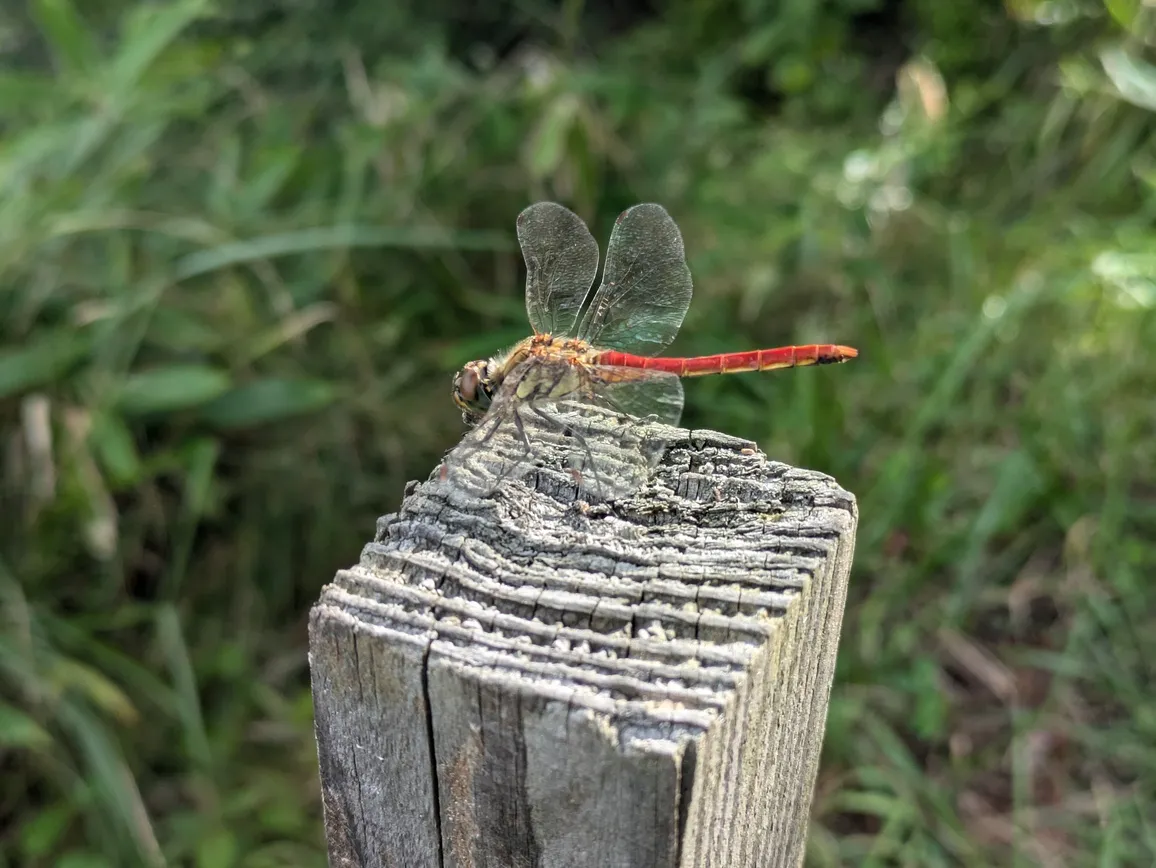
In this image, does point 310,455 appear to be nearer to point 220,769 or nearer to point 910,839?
point 220,769

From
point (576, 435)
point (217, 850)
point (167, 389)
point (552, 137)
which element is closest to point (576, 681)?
point (576, 435)

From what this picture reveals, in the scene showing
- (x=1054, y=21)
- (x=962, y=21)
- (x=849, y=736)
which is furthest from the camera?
(x=962, y=21)

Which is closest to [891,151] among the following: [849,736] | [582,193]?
[582,193]

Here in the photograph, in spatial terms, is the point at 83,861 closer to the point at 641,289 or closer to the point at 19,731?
the point at 19,731

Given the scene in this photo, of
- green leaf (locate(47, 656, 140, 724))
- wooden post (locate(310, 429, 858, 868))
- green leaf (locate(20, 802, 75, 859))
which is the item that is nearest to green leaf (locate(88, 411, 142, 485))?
green leaf (locate(47, 656, 140, 724))

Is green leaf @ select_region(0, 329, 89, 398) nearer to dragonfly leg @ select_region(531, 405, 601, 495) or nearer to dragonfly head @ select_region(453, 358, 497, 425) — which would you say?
dragonfly head @ select_region(453, 358, 497, 425)

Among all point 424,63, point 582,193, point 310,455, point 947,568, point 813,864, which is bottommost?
point 813,864

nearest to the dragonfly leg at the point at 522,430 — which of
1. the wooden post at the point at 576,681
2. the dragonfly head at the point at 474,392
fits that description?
the wooden post at the point at 576,681
